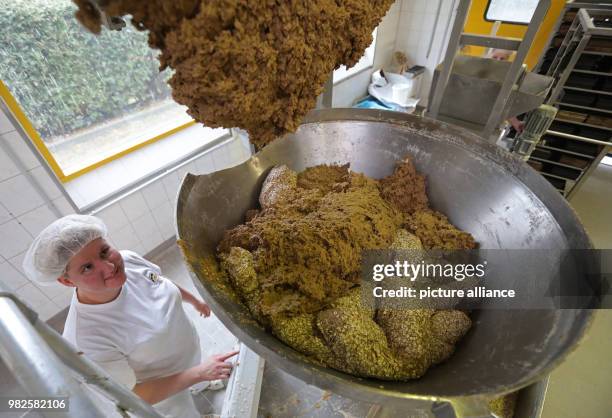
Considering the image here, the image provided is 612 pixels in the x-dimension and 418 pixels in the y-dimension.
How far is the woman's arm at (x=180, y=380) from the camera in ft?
3.12

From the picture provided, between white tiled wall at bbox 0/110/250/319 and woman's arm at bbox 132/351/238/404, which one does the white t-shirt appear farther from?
white tiled wall at bbox 0/110/250/319

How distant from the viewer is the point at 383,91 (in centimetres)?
343

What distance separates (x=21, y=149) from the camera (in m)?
1.30

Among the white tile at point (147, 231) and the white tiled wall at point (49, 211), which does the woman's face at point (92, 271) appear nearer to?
the white tiled wall at point (49, 211)

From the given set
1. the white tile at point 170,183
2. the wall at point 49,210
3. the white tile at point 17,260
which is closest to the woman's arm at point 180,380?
the wall at point 49,210

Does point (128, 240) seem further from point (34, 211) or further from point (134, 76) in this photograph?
point (134, 76)

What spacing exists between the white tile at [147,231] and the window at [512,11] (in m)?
3.64

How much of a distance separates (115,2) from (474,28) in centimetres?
377

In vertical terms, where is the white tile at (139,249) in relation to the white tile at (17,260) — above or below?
below

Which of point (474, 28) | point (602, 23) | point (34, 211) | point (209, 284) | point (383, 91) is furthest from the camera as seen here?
point (383, 91)

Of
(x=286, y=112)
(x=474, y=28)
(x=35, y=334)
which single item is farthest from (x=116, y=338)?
(x=474, y=28)

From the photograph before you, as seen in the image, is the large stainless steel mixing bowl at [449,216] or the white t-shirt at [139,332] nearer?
the large stainless steel mixing bowl at [449,216]

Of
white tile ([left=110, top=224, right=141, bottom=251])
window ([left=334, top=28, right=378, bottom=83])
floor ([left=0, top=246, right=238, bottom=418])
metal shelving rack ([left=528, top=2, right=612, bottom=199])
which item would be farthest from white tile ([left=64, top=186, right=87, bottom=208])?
metal shelving rack ([left=528, top=2, right=612, bottom=199])

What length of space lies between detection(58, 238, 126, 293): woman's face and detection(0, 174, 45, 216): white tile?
0.73m
